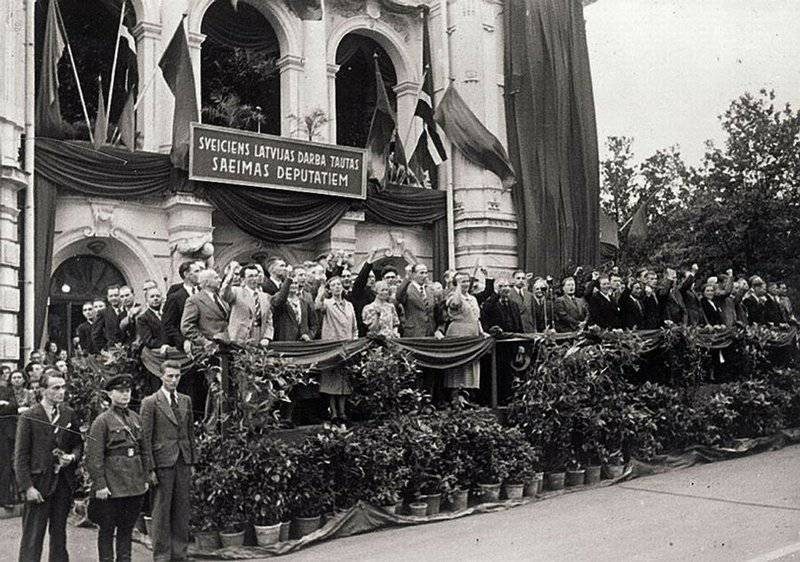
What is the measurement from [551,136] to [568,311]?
7240 mm

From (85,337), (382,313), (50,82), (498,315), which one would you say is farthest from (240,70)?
(382,313)

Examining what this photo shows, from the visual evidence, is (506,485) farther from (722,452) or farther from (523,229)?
(523,229)

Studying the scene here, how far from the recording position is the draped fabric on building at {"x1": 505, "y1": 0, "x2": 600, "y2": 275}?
17812 millimetres

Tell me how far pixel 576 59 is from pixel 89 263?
1149 centimetres

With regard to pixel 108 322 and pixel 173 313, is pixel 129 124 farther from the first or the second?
pixel 173 313

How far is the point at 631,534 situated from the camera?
7508 millimetres

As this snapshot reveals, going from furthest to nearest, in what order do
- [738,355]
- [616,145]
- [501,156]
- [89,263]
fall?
[616,145], [501,156], [89,263], [738,355]

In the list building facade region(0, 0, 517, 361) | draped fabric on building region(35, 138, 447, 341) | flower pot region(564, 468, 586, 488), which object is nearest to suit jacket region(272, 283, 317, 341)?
building facade region(0, 0, 517, 361)

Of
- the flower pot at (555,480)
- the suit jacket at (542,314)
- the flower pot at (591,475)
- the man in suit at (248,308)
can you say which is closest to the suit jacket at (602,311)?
the suit jacket at (542,314)

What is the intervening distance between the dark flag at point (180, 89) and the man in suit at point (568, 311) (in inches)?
260

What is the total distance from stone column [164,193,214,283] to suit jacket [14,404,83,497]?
7381 mm

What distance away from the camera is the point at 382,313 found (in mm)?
9477

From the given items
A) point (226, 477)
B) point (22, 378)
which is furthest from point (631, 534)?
point (22, 378)

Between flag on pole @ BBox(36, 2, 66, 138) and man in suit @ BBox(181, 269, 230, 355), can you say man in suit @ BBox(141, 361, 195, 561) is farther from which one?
flag on pole @ BBox(36, 2, 66, 138)
